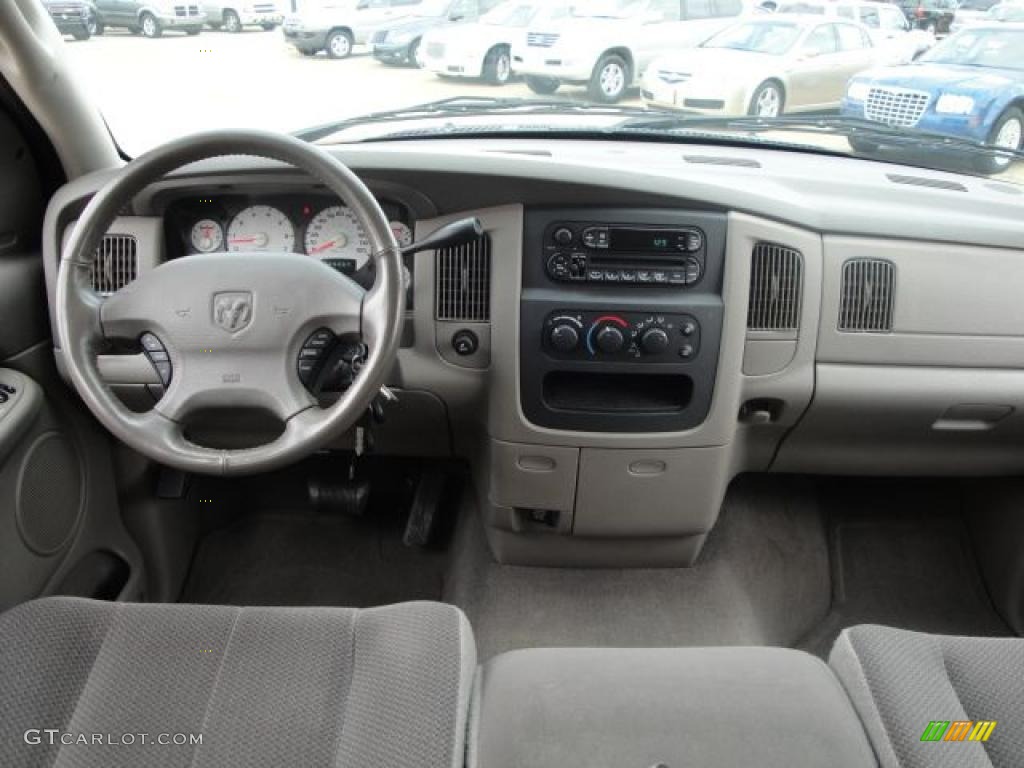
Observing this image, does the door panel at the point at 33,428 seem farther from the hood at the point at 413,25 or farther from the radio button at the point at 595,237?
the radio button at the point at 595,237

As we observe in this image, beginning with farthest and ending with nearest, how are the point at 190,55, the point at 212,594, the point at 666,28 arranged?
the point at 212,594 < the point at 666,28 < the point at 190,55

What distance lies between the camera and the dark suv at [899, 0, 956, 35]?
2445 millimetres


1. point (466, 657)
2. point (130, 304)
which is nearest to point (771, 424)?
point (466, 657)

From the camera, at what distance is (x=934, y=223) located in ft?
6.21

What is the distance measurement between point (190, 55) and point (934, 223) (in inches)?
70.5

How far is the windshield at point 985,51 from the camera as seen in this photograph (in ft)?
8.00

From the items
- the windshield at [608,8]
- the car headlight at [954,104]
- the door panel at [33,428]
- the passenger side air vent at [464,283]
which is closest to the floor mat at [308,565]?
the door panel at [33,428]

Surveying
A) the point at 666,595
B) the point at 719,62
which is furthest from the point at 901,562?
the point at 719,62

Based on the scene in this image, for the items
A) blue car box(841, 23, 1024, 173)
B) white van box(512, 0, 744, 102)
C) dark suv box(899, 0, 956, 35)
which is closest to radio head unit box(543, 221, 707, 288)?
white van box(512, 0, 744, 102)

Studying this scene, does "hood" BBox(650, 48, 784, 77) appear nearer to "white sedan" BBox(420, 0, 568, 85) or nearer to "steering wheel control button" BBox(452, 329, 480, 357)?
"white sedan" BBox(420, 0, 568, 85)

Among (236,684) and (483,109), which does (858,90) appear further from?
(236,684)

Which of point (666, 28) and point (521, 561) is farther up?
point (666, 28)

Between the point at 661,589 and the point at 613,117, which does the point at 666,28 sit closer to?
the point at 613,117

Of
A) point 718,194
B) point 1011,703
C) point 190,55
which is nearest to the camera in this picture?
point 1011,703
